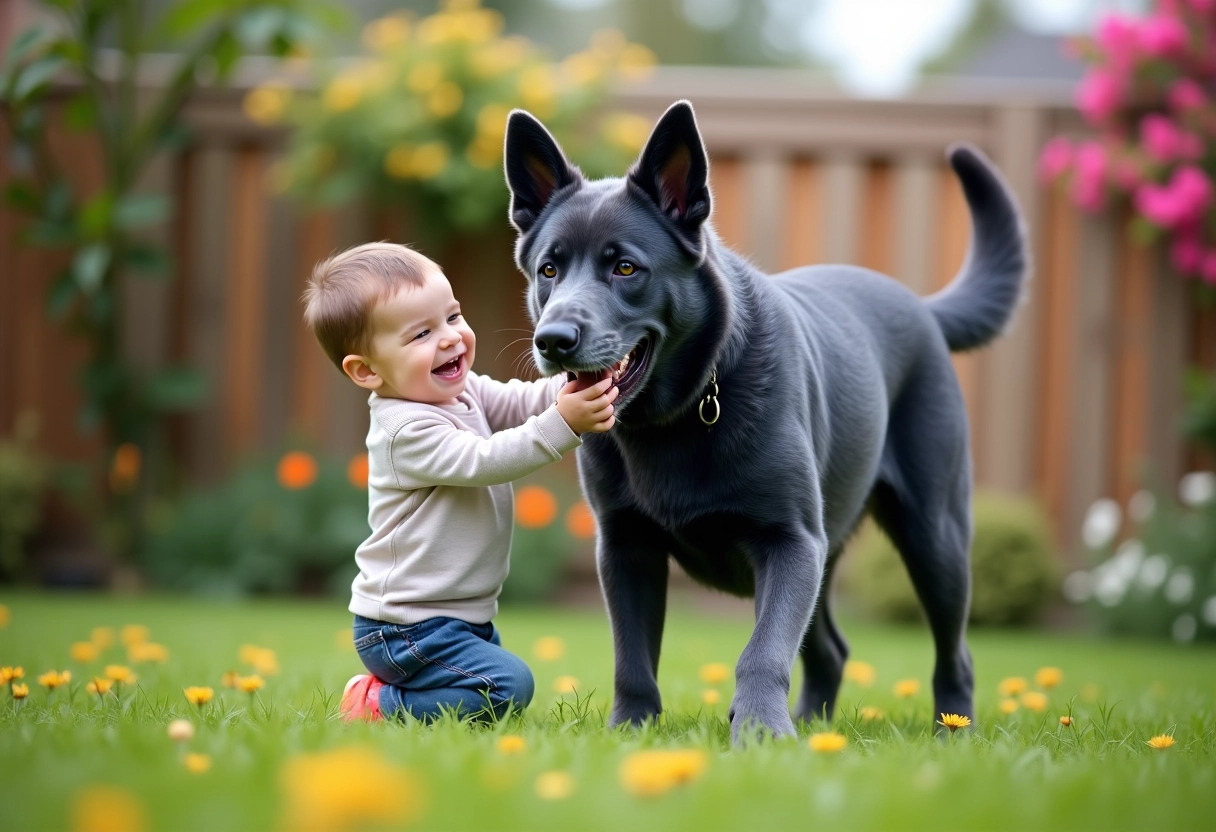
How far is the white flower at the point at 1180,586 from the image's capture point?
5.72 m

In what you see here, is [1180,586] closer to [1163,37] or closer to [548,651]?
[1163,37]

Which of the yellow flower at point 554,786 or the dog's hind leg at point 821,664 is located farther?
the dog's hind leg at point 821,664

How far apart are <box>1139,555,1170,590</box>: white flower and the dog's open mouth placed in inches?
167

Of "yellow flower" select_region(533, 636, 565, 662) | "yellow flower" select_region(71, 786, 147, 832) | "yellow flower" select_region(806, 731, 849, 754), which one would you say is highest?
"yellow flower" select_region(71, 786, 147, 832)

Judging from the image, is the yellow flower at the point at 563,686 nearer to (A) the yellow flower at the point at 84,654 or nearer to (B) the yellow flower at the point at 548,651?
(B) the yellow flower at the point at 548,651

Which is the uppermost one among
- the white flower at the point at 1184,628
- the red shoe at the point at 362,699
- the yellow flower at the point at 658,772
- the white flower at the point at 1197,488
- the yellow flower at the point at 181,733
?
the yellow flower at the point at 658,772

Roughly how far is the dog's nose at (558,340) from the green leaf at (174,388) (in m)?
4.50

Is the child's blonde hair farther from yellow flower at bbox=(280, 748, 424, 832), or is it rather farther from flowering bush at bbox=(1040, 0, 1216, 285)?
flowering bush at bbox=(1040, 0, 1216, 285)

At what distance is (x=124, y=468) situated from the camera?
21.3ft

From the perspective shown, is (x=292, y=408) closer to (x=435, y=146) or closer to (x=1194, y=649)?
(x=435, y=146)

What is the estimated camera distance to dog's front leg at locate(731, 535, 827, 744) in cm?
240

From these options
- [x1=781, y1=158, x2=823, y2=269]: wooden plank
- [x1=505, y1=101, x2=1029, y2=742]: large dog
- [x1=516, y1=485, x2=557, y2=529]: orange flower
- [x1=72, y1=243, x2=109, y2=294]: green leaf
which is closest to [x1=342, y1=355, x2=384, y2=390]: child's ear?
[x1=505, y1=101, x2=1029, y2=742]: large dog

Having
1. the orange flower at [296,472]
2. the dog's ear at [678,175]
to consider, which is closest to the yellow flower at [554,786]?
the dog's ear at [678,175]

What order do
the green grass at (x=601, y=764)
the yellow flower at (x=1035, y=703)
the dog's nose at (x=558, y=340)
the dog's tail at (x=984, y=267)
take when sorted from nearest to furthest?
the green grass at (x=601, y=764), the dog's nose at (x=558, y=340), the yellow flower at (x=1035, y=703), the dog's tail at (x=984, y=267)
